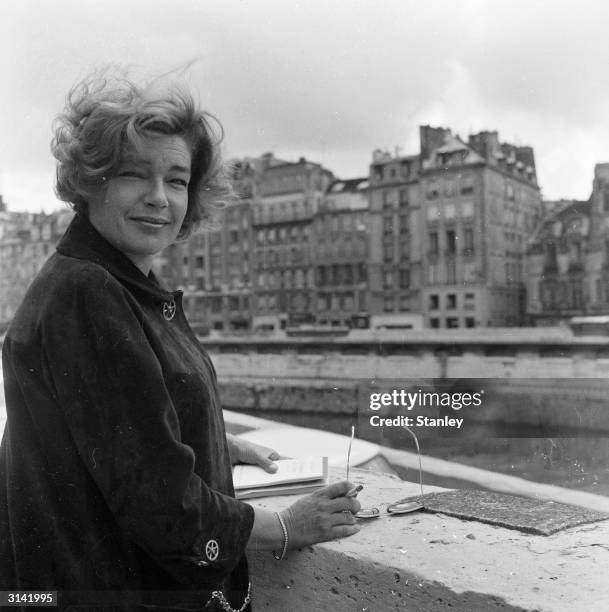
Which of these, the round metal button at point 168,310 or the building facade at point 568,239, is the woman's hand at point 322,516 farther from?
the building facade at point 568,239

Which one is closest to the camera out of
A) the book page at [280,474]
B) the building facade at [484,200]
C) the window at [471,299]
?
the book page at [280,474]

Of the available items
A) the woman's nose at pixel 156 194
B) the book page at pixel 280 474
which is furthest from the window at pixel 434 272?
the woman's nose at pixel 156 194

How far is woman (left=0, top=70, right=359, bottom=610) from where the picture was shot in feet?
1.51

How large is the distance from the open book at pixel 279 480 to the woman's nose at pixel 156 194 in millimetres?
324

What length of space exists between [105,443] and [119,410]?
2 centimetres

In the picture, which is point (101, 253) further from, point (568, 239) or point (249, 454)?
point (568, 239)

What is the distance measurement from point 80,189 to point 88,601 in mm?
295

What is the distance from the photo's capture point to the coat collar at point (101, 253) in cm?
51

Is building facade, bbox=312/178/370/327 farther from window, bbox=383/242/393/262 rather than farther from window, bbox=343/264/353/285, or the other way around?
window, bbox=383/242/393/262

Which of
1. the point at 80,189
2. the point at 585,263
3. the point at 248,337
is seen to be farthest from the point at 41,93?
the point at 248,337

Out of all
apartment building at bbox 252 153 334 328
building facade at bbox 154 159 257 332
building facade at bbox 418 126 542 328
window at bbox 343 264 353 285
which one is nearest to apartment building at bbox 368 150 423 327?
window at bbox 343 264 353 285

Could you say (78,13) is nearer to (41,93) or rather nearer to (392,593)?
(41,93)

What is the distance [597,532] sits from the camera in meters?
0.60

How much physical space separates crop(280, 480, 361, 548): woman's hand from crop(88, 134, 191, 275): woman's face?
0.77 ft
